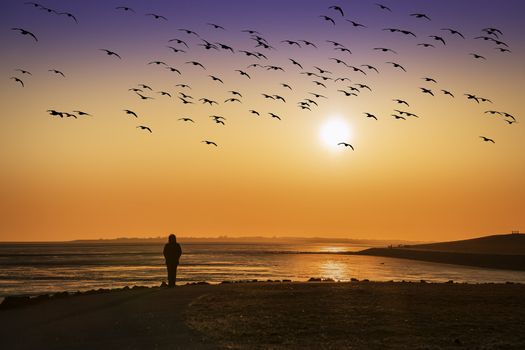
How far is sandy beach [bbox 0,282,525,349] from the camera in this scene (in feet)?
53.1

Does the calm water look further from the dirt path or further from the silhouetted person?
the dirt path

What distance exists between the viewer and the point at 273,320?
1891cm

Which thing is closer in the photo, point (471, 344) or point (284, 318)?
point (471, 344)

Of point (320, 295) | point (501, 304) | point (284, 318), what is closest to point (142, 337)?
point (284, 318)

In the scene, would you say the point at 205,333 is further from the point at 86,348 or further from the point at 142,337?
the point at 86,348

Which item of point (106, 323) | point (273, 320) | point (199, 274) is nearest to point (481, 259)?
point (199, 274)

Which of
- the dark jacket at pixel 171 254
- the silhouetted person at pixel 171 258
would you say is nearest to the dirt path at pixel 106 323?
the silhouetted person at pixel 171 258

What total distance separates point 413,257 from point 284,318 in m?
132

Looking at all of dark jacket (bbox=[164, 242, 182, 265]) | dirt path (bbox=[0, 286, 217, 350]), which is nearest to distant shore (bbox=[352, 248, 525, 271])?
dark jacket (bbox=[164, 242, 182, 265])

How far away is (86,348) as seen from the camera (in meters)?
16.1

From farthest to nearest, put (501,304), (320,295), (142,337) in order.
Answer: (320,295) → (501,304) → (142,337)

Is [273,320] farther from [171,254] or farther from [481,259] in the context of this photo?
[481,259]

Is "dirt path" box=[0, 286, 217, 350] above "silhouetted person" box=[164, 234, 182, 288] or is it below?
below

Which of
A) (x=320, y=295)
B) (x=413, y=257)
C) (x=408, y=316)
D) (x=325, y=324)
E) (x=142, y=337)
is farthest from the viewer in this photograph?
(x=413, y=257)
